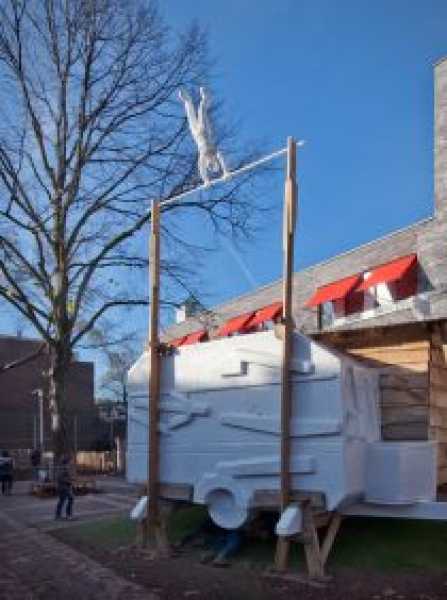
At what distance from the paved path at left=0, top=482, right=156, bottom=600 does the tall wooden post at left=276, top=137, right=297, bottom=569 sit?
6.27 feet

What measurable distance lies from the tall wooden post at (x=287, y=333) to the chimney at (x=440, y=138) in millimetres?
13179

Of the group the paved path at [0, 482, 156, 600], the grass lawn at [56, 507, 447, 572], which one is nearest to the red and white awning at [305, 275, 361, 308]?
the paved path at [0, 482, 156, 600]

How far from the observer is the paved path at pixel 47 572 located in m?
9.42

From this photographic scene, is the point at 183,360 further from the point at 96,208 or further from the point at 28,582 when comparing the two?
the point at 96,208

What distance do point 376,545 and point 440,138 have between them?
1523cm

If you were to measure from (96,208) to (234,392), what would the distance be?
17126 millimetres

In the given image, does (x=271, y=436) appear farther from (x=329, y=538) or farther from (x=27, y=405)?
(x=27, y=405)

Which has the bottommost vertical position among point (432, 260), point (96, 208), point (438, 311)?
point (438, 311)

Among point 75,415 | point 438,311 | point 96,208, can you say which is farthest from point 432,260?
point 75,415

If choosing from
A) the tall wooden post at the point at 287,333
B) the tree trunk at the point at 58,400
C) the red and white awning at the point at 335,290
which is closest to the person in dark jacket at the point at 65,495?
the tall wooden post at the point at 287,333

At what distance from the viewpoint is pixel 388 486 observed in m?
10.1

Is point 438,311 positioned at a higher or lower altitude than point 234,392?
higher

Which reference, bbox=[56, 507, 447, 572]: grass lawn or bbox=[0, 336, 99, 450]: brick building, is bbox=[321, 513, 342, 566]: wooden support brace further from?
bbox=[0, 336, 99, 450]: brick building

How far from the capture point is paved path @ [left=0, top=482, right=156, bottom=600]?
942cm
